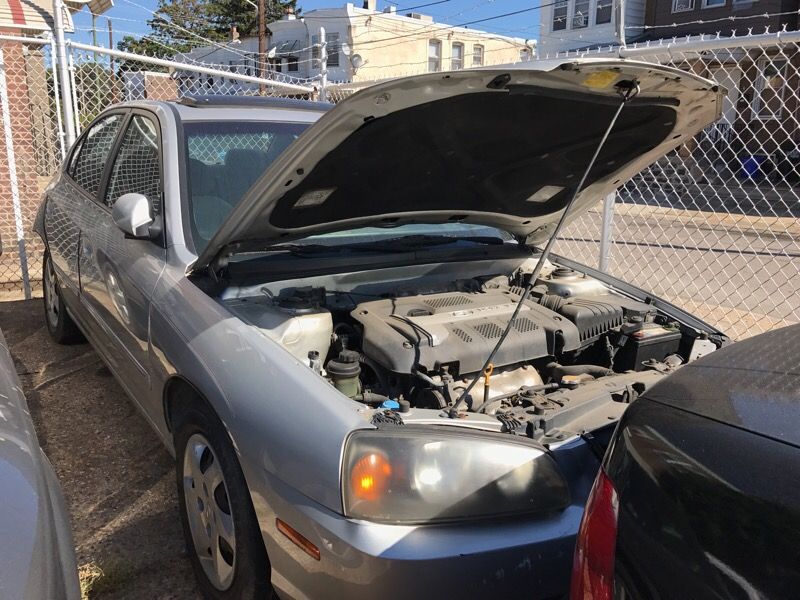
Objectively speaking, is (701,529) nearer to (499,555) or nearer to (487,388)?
(499,555)

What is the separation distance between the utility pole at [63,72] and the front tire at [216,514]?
4765 mm

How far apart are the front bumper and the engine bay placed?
1.02 feet

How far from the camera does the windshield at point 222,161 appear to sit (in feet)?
9.97

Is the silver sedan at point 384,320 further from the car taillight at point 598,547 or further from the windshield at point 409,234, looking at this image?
the car taillight at point 598,547

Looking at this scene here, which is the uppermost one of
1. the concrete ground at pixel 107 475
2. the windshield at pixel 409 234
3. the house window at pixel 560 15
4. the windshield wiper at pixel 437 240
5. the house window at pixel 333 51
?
the house window at pixel 560 15

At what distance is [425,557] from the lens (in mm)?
1734

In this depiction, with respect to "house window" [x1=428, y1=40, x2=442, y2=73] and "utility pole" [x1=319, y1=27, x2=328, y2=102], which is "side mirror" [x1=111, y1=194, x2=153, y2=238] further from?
"house window" [x1=428, y1=40, x2=442, y2=73]

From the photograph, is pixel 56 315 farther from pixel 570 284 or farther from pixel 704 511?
pixel 704 511

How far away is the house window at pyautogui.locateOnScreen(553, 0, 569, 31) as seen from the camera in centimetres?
2836

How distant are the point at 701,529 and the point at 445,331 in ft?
4.95

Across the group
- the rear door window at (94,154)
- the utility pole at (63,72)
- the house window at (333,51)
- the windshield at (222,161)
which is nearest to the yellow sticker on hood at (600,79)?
the windshield at (222,161)

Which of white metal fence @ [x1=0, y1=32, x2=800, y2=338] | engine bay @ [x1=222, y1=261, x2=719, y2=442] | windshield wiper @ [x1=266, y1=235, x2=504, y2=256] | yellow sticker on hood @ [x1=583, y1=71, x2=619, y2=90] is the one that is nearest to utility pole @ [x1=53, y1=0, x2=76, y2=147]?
white metal fence @ [x1=0, y1=32, x2=800, y2=338]

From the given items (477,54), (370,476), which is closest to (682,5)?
(477,54)

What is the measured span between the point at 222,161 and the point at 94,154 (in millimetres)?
1480
